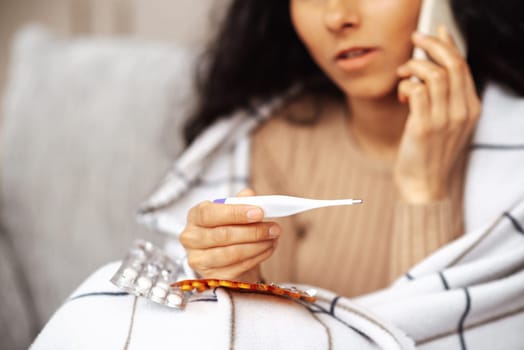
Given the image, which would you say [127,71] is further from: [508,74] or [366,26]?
[508,74]

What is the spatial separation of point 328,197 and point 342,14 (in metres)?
0.33

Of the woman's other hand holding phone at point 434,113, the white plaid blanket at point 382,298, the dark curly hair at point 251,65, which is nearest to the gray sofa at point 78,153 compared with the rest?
the dark curly hair at point 251,65

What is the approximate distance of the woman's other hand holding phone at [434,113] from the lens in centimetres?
71

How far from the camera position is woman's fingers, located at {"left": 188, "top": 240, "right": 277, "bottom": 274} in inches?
20.3

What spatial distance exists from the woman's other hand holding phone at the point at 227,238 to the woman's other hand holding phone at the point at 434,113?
298mm

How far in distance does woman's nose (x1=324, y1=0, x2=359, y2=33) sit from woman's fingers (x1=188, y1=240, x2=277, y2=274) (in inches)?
13.1

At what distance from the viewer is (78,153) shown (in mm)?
A: 1125

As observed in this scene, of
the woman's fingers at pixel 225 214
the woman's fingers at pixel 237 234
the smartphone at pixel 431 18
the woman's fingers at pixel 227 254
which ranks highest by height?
the smartphone at pixel 431 18

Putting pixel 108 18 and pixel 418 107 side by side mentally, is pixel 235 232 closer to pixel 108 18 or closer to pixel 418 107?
pixel 418 107

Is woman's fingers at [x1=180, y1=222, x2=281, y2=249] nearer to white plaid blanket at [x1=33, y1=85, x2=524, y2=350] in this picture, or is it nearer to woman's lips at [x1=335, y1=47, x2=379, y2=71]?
white plaid blanket at [x1=33, y1=85, x2=524, y2=350]

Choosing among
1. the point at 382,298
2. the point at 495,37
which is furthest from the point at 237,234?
the point at 495,37

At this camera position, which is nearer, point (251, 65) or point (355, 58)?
point (355, 58)

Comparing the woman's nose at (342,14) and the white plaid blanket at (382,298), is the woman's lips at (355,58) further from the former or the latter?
the white plaid blanket at (382,298)

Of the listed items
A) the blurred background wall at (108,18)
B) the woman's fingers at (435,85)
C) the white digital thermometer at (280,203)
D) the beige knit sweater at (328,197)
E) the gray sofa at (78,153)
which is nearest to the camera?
the white digital thermometer at (280,203)
